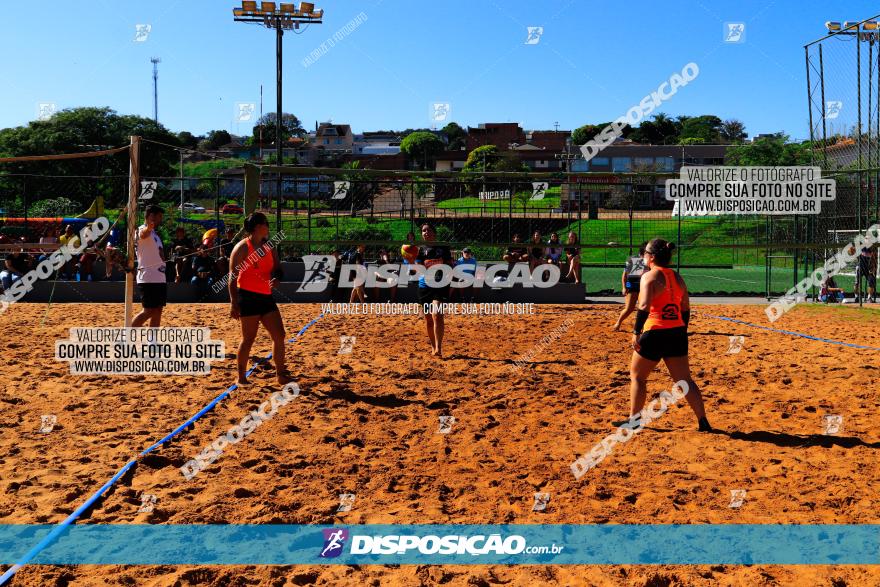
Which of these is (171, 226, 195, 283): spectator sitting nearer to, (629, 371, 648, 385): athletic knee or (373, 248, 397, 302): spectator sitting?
(373, 248, 397, 302): spectator sitting

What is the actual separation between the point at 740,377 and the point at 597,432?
9.39 feet

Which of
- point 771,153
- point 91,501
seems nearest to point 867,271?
point 91,501

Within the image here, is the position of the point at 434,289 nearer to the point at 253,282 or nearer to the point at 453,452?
the point at 253,282

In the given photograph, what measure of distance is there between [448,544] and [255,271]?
A: 13.1 ft

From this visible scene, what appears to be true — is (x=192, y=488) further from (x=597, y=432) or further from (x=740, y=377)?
(x=740, y=377)

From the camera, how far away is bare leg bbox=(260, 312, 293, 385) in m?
7.02

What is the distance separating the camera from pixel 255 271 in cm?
693

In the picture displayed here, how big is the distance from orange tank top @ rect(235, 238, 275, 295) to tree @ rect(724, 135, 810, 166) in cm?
3746

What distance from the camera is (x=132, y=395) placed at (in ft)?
22.7

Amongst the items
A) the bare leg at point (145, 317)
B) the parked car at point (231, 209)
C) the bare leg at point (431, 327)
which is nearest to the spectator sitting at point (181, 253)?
the parked car at point (231, 209)

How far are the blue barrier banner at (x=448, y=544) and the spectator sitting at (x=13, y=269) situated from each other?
1456cm

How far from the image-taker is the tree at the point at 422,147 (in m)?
82.9

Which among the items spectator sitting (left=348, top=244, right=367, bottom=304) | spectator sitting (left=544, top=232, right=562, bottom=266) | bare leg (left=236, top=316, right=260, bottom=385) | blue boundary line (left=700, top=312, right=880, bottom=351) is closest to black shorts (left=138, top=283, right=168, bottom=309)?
bare leg (left=236, top=316, right=260, bottom=385)

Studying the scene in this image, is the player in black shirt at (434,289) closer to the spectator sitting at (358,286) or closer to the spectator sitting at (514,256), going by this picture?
the spectator sitting at (358,286)
